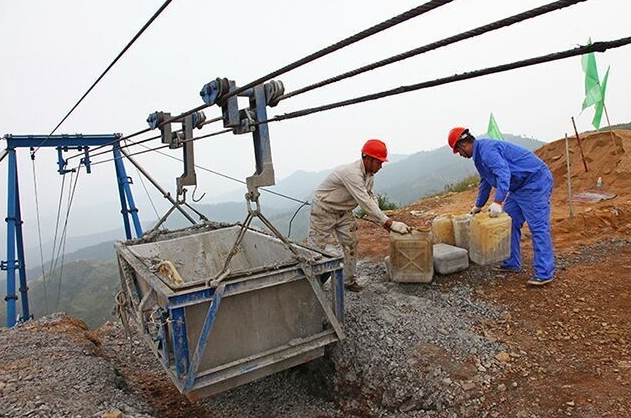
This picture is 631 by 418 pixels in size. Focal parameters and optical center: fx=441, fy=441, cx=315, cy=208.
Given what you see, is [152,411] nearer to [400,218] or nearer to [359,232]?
[359,232]

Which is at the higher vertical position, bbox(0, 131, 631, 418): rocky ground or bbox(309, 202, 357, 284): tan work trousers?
bbox(309, 202, 357, 284): tan work trousers

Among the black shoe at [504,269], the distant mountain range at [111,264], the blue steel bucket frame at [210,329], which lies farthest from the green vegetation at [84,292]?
the blue steel bucket frame at [210,329]

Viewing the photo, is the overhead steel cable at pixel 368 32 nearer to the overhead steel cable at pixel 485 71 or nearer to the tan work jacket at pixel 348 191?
the overhead steel cable at pixel 485 71

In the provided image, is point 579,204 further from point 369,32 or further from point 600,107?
point 369,32

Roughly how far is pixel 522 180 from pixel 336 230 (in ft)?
6.82

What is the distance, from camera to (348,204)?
15.7 feet

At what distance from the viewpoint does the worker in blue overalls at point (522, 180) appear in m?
4.55

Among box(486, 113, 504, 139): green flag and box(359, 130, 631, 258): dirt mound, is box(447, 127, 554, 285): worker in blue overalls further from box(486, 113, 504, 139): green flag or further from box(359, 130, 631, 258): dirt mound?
box(486, 113, 504, 139): green flag

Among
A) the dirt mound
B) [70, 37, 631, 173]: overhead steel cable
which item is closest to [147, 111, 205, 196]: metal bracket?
[70, 37, 631, 173]: overhead steel cable

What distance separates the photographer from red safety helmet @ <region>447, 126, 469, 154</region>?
4.73 m

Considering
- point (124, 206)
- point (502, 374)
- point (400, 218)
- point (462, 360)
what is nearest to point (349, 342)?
point (462, 360)

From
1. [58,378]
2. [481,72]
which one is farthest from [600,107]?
[58,378]

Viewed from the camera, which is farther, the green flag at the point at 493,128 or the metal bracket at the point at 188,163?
the green flag at the point at 493,128

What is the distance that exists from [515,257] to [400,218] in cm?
469
